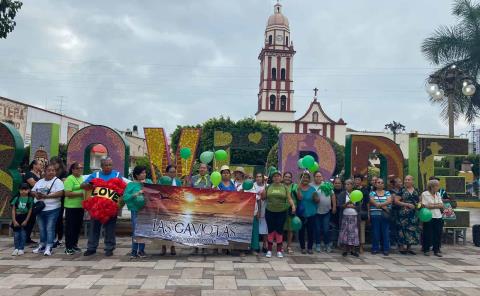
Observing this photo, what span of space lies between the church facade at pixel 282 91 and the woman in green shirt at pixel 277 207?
164 feet

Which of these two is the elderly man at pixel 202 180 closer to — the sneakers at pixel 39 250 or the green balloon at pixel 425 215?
the sneakers at pixel 39 250

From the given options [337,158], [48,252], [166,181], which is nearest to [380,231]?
[166,181]

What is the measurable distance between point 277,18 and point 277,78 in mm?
8303

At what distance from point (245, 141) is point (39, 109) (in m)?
24.5

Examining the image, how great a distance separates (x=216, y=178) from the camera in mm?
8305

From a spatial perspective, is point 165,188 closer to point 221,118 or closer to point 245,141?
point 245,141

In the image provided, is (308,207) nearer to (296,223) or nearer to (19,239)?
(296,223)

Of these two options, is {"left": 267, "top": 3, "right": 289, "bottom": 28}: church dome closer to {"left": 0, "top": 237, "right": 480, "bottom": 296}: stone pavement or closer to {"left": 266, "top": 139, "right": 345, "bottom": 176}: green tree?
{"left": 266, "top": 139, "right": 345, "bottom": 176}: green tree

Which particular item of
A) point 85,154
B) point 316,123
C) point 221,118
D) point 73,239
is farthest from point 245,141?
point 316,123

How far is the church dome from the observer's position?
2327 inches

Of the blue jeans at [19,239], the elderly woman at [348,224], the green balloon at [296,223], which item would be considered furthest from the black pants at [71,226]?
the elderly woman at [348,224]

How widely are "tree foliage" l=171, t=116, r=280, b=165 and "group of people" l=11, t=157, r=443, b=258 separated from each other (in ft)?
81.9

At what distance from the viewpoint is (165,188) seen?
308 inches

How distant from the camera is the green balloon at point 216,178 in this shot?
828cm
